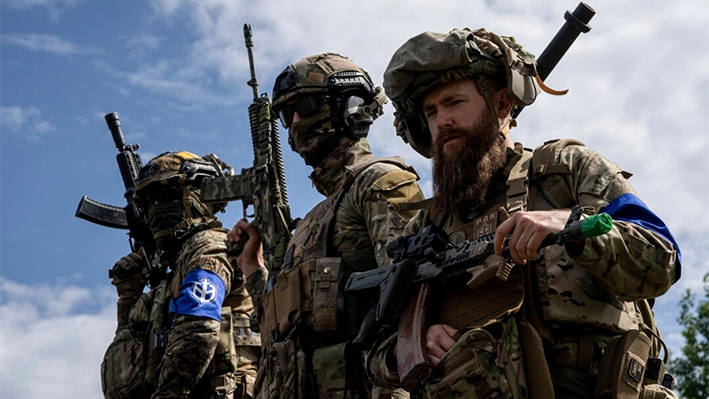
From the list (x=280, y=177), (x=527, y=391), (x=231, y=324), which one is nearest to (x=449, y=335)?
(x=527, y=391)

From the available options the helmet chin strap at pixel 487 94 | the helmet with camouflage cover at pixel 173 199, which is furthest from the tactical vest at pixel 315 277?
the helmet with camouflage cover at pixel 173 199

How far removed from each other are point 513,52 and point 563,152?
26.7 inches

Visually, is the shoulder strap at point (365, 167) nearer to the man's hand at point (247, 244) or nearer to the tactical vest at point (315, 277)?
the tactical vest at point (315, 277)

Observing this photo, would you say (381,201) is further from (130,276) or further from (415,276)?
(130,276)

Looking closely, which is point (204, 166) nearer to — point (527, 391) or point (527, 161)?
point (527, 161)

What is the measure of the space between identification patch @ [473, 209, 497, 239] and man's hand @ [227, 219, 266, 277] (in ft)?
10.1

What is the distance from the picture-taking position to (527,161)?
521 cm

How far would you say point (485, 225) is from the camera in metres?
5.11

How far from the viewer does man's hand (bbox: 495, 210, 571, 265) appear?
4.36 metres

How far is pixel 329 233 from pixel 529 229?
2.59 meters

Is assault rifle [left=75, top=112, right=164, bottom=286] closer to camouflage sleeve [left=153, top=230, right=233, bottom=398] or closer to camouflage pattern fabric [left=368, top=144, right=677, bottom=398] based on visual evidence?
camouflage sleeve [left=153, top=230, right=233, bottom=398]

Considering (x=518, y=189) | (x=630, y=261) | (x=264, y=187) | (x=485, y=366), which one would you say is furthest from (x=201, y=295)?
(x=630, y=261)

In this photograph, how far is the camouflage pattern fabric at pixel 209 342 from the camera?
9266 millimetres

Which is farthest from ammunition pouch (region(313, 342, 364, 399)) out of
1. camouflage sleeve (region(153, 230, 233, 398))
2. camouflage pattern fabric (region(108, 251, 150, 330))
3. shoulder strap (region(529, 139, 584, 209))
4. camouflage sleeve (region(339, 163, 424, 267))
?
camouflage pattern fabric (region(108, 251, 150, 330))
